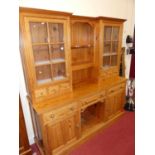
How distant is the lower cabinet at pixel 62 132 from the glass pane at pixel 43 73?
596mm

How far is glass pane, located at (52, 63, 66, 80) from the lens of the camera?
1.90 metres

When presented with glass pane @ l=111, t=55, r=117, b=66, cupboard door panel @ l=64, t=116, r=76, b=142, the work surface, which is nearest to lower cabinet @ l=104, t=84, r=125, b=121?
the work surface

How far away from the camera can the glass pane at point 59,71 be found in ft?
6.25

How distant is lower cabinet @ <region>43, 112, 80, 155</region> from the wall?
1.77 feet

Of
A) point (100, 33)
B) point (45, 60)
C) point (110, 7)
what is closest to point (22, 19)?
point (45, 60)

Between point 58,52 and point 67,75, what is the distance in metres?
0.36

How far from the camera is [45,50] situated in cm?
179

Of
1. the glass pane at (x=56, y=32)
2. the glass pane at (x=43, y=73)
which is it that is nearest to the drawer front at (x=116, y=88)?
the glass pane at (x=43, y=73)

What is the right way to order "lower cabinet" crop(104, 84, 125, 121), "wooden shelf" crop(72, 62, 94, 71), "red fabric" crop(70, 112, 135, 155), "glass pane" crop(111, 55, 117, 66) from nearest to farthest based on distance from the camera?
"red fabric" crop(70, 112, 135, 155) < "wooden shelf" crop(72, 62, 94, 71) < "lower cabinet" crop(104, 84, 125, 121) < "glass pane" crop(111, 55, 117, 66)

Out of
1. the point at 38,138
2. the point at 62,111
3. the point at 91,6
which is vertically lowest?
the point at 38,138

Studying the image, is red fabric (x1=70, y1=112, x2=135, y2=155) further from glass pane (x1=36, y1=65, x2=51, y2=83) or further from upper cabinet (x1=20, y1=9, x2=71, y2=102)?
glass pane (x1=36, y1=65, x2=51, y2=83)
